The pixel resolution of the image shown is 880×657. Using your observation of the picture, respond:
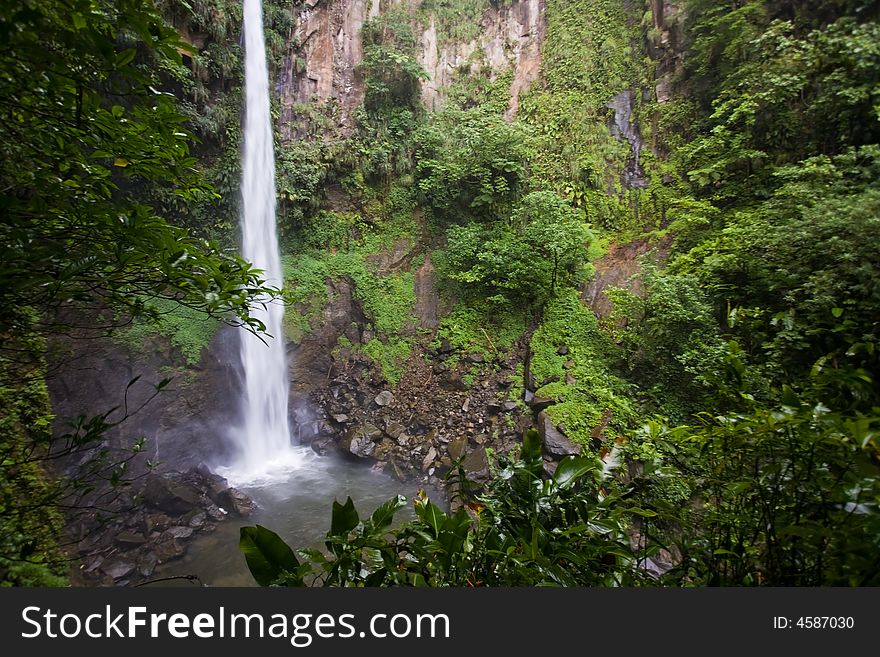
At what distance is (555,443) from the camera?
5.93 meters

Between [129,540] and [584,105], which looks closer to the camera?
[129,540]

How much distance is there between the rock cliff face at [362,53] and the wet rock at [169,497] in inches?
347

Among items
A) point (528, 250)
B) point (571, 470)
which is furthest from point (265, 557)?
point (528, 250)

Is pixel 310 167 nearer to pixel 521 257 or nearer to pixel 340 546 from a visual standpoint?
pixel 521 257

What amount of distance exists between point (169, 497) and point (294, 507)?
203 cm

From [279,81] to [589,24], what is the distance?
834 cm

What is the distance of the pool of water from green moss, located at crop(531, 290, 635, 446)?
9.22ft

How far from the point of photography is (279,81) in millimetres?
10000

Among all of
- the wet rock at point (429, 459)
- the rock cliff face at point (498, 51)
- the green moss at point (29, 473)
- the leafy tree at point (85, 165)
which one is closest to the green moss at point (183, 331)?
the green moss at point (29, 473)

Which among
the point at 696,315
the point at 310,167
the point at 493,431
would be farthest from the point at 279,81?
the point at 696,315

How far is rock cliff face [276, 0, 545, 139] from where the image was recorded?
33.4 feet

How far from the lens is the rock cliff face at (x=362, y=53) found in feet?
33.4

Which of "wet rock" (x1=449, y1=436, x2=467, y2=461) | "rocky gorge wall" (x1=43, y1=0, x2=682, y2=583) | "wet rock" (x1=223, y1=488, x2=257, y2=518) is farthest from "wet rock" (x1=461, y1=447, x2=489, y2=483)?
"wet rock" (x1=223, y1=488, x2=257, y2=518)

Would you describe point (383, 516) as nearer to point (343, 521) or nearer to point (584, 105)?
point (343, 521)
